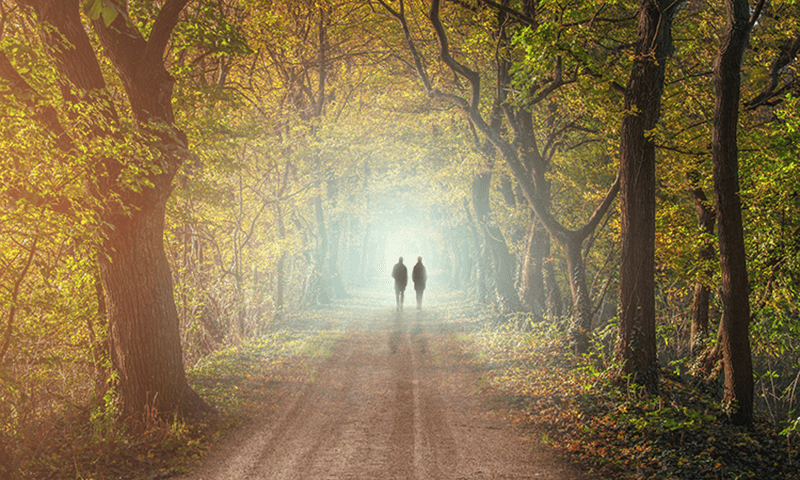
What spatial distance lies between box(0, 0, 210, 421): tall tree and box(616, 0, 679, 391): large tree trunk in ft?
24.1

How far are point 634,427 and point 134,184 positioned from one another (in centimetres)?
791

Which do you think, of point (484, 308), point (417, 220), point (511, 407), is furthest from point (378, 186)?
point (511, 407)

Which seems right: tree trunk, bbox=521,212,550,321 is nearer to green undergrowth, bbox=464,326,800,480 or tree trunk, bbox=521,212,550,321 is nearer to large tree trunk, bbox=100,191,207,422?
green undergrowth, bbox=464,326,800,480

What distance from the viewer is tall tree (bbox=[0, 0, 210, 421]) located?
21.1ft

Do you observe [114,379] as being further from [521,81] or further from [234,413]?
[521,81]

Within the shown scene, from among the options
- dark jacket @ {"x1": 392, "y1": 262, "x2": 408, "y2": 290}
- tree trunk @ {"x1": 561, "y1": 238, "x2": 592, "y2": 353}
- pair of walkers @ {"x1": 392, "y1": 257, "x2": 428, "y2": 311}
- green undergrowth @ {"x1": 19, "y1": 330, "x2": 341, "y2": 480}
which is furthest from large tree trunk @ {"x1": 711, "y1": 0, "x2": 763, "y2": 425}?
dark jacket @ {"x1": 392, "y1": 262, "x2": 408, "y2": 290}

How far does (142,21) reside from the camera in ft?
28.2

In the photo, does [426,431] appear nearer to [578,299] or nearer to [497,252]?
[578,299]

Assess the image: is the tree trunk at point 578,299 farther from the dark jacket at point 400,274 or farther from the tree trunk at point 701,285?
the dark jacket at point 400,274

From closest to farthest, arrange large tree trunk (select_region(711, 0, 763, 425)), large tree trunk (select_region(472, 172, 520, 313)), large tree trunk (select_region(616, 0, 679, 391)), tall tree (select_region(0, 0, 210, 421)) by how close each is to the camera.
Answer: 1. tall tree (select_region(0, 0, 210, 421))
2. large tree trunk (select_region(711, 0, 763, 425))
3. large tree trunk (select_region(616, 0, 679, 391))
4. large tree trunk (select_region(472, 172, 520, 313))

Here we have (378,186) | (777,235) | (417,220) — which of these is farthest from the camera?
(417,220)

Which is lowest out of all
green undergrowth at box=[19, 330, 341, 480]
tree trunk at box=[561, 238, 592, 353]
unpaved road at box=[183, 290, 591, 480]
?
unpaved road at box=[183, 290, 591, 480]

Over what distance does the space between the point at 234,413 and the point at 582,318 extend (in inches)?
309

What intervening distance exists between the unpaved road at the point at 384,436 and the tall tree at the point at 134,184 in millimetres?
1669
